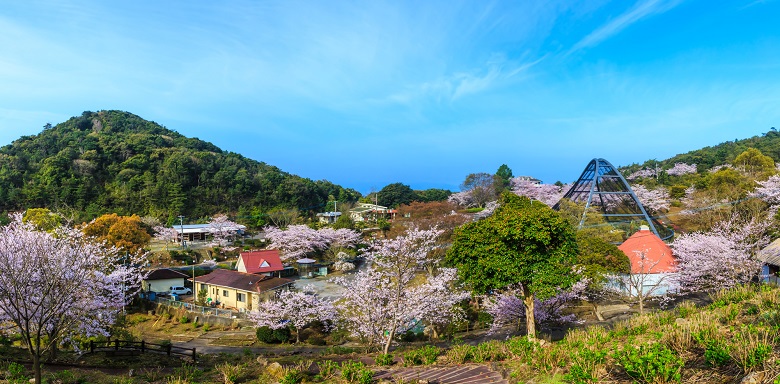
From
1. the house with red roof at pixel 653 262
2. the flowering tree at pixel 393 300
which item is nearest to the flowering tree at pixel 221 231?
the flowering tree at pixel 393 300

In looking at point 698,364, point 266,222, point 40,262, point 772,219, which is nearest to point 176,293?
point 266,222

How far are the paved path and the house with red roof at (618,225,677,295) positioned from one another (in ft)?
60.0

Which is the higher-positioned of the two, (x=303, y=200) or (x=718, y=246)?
(x=303, y=200)

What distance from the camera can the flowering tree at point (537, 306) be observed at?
60.0ft

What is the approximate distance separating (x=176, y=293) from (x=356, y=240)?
20.4 m

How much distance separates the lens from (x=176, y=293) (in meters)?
34.8

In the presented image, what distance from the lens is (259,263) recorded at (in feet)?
120

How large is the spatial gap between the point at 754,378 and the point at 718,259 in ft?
63.7

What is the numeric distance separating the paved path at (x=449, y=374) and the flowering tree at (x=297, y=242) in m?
36.1

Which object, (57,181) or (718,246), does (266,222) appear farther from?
(718,246)

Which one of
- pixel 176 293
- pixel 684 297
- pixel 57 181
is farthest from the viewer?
pixel 57 181

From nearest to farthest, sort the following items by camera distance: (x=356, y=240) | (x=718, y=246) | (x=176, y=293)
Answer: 1. (x=718, y=246)
2. (x=176, y=293)
3. (x=356, y=240)

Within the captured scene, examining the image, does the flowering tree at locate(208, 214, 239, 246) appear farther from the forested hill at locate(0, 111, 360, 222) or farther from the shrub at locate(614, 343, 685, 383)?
the shrub at locate(614, 343, 685, 383)

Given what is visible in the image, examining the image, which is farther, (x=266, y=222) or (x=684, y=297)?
(x=266, y=222)
